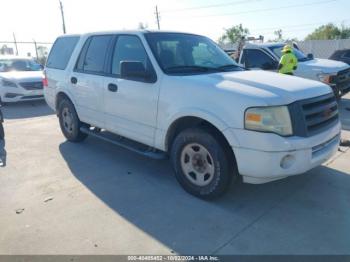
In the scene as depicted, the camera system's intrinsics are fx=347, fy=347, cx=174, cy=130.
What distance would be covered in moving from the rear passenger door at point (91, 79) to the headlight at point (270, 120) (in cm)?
258

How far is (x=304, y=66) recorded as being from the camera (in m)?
9.39

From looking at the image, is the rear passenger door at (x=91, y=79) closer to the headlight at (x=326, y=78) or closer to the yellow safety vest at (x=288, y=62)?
the yellow safety vest at (x=288, y=62)

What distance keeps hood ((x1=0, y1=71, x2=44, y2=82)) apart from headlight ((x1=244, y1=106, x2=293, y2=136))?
9240mm

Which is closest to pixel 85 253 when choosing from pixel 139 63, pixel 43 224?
pixel 43 224

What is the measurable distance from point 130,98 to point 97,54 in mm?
1238

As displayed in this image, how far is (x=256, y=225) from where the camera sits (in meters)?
3.51

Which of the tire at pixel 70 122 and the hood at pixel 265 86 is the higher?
the hood at pixel 265 86

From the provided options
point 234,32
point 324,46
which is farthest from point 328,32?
point 324,46

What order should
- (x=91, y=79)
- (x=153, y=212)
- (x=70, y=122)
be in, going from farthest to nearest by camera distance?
(x=70, y=122)
(x=91, y=79)
(x=153, y=212)

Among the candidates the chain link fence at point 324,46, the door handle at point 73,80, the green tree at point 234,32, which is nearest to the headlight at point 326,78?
the door handle at point 73,80

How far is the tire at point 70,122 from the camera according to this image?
614 cm

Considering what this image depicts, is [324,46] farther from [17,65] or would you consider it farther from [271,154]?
[271,154]

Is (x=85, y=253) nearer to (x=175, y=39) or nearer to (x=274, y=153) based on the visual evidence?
(x=274, y=153)

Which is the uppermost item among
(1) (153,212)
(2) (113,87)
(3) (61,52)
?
(3) (61,52)
